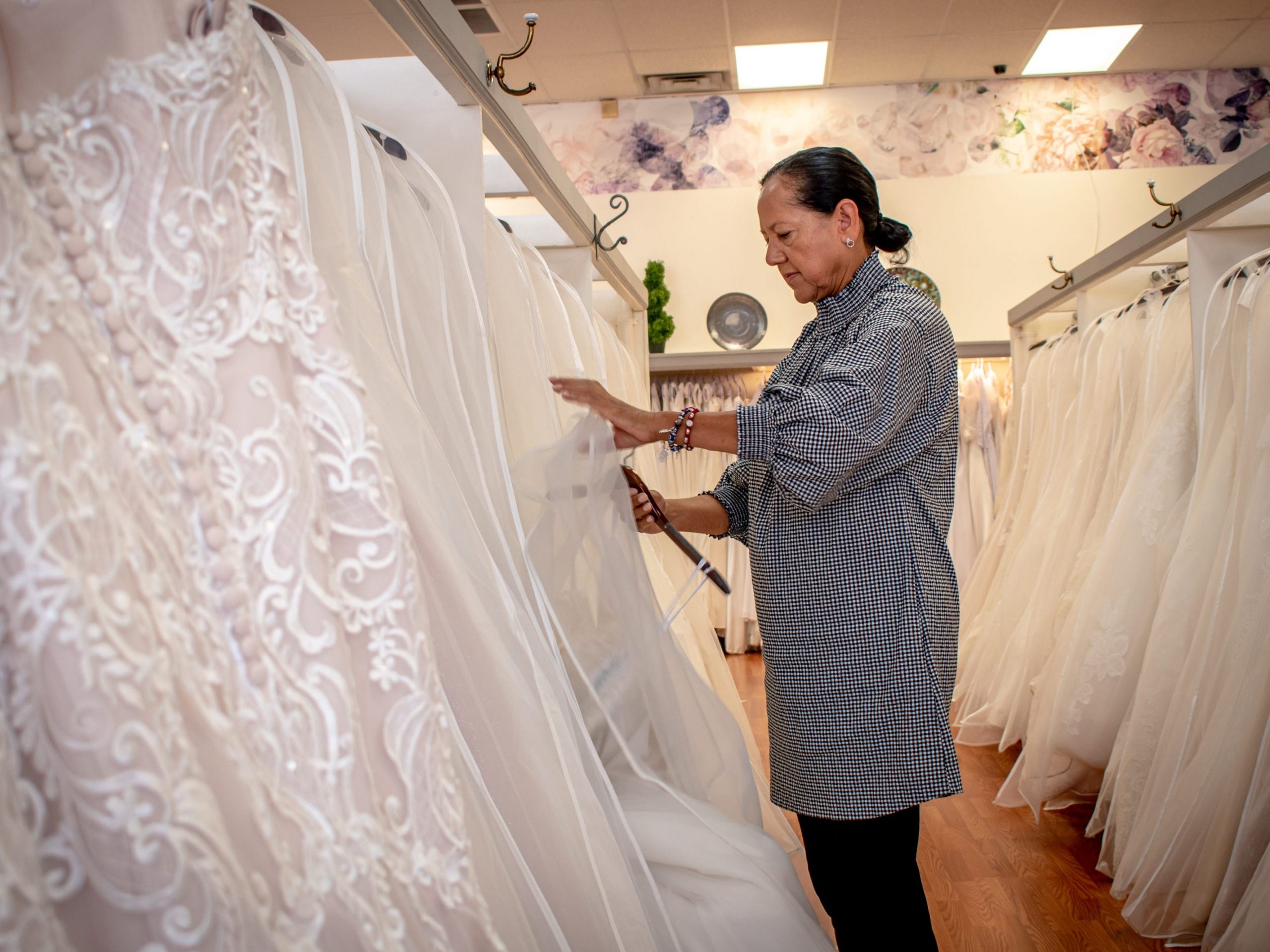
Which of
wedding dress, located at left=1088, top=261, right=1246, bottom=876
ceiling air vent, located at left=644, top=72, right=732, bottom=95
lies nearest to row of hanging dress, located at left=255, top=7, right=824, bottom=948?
wedding dress, located at left=1088, top=261, right=1246, bottom=876

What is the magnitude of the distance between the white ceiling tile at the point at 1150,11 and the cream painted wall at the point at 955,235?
93 cm

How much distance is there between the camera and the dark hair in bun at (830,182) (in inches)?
61.0

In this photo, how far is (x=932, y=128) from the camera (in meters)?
5.74

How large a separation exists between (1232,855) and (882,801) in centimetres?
87

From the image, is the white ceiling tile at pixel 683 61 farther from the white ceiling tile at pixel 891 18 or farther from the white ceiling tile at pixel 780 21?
the white ceiling tile at pixel 891 18

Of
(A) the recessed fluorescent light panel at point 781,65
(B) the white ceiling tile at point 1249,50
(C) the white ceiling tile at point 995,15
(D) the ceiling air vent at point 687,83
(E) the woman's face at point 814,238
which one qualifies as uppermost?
(D) the ceiling air vent at point 687,83

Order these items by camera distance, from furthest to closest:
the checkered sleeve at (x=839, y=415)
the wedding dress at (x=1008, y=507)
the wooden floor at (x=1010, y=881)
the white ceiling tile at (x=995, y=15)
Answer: the white ceiling tile at (x=995, y=15), the wedding dress at (x=1008, y=507), the wooden floor at (x=1010, y=881), the checkered sleeve at (x=839, y=415)

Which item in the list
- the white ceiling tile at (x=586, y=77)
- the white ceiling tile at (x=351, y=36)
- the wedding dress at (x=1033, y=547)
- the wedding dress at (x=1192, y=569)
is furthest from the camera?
the white ceiling tile at (x=586, y=77)

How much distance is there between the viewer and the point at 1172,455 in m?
2.59

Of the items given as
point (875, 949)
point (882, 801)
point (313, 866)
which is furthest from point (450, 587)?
point (875, 949)

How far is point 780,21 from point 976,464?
2587 millimetres

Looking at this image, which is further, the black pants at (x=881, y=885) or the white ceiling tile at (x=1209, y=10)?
the white ceiling tile at (x=1209, y=10)

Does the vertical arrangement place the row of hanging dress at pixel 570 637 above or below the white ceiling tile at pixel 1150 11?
below

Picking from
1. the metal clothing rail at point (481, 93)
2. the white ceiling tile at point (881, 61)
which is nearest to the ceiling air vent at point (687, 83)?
the white ceiling tile at point (881, 61)
